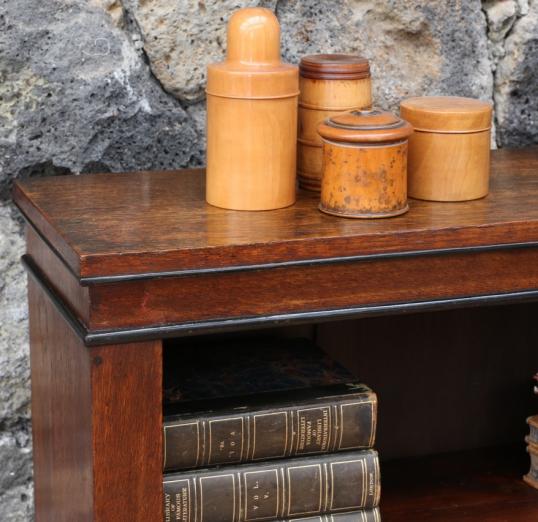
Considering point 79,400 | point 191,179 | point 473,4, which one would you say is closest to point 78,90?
point 191,179

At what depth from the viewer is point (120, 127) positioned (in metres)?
1.53

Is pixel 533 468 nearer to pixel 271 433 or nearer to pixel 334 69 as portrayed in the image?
Result: pixel 271 433

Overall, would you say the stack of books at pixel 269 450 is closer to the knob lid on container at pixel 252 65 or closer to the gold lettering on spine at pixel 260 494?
the gold lettering on spine at pixel 260 494

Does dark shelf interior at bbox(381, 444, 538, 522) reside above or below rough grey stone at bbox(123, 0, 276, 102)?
below

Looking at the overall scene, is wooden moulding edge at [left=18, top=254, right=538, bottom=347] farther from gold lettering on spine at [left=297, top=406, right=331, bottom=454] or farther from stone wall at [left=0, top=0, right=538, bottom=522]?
stone wall at [left=0, top=0, right=538, bottom=522]

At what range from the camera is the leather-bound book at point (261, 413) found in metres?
1.23

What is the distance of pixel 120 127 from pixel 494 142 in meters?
0.60

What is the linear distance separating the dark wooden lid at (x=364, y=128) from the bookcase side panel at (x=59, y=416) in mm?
366

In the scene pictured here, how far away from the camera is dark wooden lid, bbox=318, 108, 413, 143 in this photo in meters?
1.23

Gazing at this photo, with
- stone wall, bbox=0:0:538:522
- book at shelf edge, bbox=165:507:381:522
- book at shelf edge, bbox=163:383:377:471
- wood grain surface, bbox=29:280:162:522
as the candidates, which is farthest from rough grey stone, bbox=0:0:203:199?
book at shelf edge, bbox=165:507:381:522

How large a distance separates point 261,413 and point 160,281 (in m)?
0.23

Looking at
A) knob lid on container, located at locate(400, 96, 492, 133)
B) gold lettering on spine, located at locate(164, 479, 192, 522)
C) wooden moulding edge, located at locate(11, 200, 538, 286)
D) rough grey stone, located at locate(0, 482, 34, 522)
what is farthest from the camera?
rough grey stone, located at locate(0, 482, 34, 522)

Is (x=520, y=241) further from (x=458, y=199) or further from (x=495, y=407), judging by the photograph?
(x=495, y=407)

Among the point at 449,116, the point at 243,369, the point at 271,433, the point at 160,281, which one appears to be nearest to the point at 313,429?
the point at 271,433
